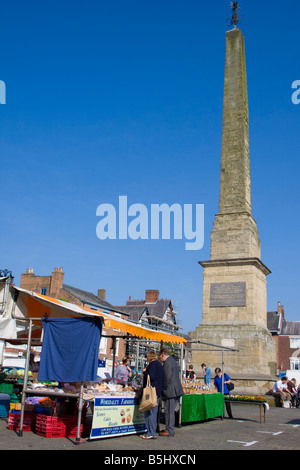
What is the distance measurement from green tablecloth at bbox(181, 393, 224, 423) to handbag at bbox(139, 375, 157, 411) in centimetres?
208

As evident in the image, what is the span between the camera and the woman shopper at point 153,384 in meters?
8.88

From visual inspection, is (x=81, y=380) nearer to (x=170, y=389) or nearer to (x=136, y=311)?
(x=170, y=389)

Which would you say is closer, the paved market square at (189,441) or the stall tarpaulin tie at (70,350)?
the paved market square at (189,441)

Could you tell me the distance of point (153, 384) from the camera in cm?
920

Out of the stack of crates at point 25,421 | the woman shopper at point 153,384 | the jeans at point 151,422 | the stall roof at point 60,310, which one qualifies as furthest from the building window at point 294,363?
the stack of crates at point 25,421

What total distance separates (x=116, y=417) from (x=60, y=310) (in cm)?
240

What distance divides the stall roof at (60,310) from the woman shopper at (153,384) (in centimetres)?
90

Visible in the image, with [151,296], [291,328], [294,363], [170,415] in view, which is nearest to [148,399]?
[170,415]

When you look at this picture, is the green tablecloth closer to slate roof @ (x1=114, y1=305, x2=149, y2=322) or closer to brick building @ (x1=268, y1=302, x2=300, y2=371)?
slate roof @ (x1=114, y1=305, x2=149, y2=322)

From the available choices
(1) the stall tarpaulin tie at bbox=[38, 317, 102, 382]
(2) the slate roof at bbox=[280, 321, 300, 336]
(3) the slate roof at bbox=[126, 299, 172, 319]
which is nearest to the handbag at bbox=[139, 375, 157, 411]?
(1) the stall tarpaulin tie at bbox=[38, 317, 102, 382]

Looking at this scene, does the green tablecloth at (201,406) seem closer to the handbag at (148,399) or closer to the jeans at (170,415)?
the jeans at (170,415)

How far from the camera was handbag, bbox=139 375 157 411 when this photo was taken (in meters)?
8.84
